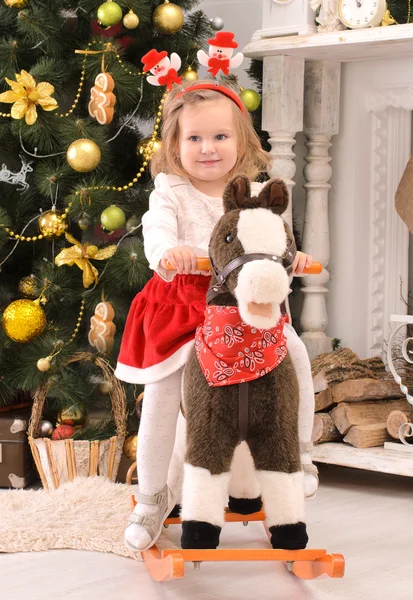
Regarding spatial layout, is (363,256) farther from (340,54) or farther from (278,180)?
(278,180)

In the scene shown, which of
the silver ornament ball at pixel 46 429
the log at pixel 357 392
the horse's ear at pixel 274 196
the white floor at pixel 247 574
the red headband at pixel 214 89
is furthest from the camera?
the log at pixel 357 392

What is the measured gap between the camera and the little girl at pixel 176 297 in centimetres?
204

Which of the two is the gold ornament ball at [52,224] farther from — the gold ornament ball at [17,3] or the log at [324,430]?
the log at [324,430]

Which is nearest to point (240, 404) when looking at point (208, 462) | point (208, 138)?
→ point (208, 462)

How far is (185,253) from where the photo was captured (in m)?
1.83

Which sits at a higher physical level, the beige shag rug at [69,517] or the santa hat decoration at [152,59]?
the santa hat decoration at [152,59]

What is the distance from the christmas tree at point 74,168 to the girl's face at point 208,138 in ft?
1.89

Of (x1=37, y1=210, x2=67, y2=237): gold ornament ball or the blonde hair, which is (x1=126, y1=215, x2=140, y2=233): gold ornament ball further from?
the blonde hair

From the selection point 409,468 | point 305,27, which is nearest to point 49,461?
point 409,468

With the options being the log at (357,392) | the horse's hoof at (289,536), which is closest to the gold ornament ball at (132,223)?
the log at (357,392)

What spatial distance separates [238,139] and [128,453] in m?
1.03

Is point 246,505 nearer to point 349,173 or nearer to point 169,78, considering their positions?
point 169,78

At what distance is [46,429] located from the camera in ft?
8.96

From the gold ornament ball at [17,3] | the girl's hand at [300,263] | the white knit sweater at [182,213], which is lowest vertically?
the girl's hand at [300,263]
